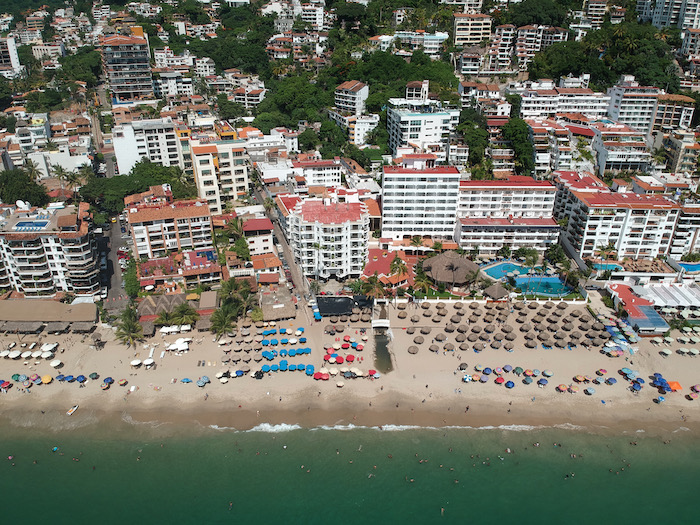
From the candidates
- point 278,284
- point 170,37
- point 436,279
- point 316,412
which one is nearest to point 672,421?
point 436,279

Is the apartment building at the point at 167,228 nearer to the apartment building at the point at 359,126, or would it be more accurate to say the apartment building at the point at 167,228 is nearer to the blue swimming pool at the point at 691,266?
the apartment building at the point at 359,126

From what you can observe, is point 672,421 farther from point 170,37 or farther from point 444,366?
point 170,37

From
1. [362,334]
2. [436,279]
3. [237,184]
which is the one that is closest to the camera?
[362,334]

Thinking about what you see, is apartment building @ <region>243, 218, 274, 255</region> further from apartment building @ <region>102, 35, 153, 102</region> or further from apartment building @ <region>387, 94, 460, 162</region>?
apartment building @ <region>102, 35, 153, 102</region>

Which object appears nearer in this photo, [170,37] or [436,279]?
[436,279]

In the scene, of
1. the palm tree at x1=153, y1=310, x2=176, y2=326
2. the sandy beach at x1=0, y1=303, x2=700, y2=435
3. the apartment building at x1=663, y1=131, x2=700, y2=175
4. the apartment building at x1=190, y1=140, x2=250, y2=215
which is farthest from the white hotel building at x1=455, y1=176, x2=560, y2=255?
the palm tree at x1=153, y1=310, x2=176, y2=326

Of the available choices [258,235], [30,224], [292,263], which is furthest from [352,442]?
[30,224]
